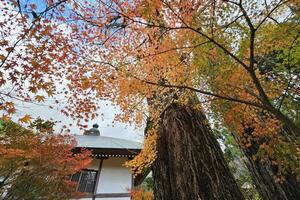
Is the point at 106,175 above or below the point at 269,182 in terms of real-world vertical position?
above

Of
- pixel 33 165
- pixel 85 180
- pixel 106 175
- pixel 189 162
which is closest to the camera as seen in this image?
pixel 189 162

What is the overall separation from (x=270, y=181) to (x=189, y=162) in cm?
226

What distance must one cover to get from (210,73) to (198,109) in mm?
1541

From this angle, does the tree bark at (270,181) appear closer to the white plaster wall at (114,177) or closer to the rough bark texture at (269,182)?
the rough bark texture at (269,182)

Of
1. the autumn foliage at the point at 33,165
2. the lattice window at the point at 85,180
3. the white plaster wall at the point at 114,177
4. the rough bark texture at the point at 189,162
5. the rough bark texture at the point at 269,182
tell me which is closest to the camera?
the rough bark texture at the point at 189,162

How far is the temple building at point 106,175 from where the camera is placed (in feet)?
31.9

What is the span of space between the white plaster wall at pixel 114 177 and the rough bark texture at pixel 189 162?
17.6 feet

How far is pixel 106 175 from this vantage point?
406 inches

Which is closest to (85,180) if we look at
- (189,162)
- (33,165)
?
(33,165)

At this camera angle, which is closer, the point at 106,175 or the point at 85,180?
the point at 85,180

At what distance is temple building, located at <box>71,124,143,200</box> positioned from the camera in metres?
9.72

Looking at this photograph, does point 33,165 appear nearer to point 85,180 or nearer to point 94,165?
point 85,180

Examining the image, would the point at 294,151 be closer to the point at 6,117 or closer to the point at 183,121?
the point at 183,121

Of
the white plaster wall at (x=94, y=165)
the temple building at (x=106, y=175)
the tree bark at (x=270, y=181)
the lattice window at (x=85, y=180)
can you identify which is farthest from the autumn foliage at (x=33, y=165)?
the tree bark at (x=270, y=181)
